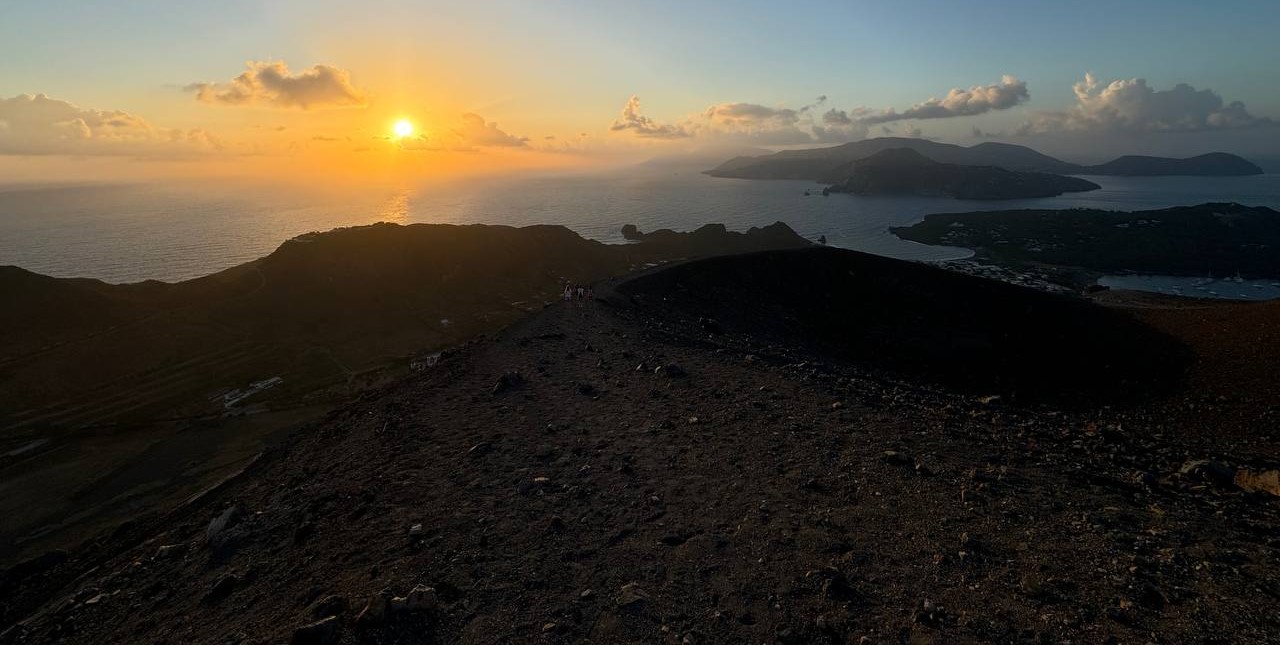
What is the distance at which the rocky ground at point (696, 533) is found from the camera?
749cm

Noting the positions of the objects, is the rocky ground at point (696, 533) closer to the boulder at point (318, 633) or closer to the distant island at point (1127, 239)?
the boulder at point (318, 633)

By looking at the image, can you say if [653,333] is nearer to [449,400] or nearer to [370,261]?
[449,400]

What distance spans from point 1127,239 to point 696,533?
537 feet

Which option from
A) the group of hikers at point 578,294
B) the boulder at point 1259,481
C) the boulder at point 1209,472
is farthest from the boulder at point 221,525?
the boulder at point 1259,481

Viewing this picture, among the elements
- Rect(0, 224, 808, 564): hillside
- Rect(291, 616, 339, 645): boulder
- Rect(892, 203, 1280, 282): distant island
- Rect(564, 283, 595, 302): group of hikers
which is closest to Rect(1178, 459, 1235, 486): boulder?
Rect(291, 616, 339, 645): boulder

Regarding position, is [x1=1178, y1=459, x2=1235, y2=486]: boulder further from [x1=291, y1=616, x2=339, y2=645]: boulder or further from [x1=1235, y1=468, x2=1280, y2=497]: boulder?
[x1=291, y1=616, x2=339, y2=645]: boulder

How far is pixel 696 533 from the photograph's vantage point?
9.52 m

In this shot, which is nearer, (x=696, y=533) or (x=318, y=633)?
(x=318, y=633)

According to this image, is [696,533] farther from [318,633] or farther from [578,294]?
[578,294]

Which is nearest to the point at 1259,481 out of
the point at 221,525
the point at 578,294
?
the point at 221,525

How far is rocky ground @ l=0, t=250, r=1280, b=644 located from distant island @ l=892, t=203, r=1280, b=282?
120 metres

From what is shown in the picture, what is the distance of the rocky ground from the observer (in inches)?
295

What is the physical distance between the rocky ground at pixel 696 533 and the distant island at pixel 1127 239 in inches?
4742

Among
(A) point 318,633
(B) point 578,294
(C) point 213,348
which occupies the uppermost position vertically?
(B) point 578,294
